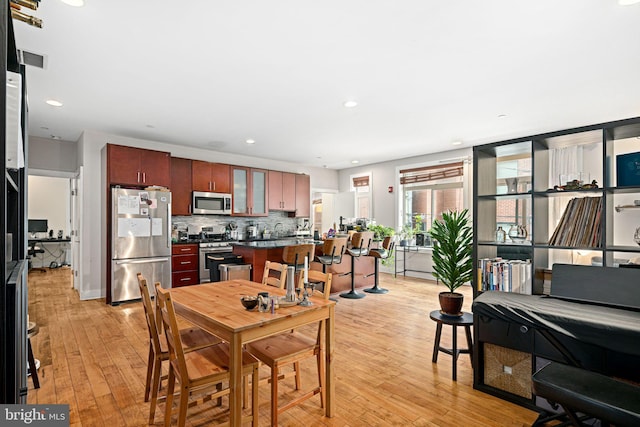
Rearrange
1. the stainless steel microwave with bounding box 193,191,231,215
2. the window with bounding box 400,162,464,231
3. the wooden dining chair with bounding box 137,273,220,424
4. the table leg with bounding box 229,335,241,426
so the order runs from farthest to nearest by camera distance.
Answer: the window with bounding box 400,162,464,231 → the stainless steel microwave with bounding box 193,191,231,215 → the wooden dining chair with bounding box 137,273,220,424 → the table leg with bounding box 229,335,241,426

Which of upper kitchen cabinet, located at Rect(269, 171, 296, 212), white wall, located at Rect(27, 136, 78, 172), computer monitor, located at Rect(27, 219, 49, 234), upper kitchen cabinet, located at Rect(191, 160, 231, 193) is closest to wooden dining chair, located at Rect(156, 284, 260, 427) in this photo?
upper kitchen cabinet, located at Rect(191, 160, 231, 193)

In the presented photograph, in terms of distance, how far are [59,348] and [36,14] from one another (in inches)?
115

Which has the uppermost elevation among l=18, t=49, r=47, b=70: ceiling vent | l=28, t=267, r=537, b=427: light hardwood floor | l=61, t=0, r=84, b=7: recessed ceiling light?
l=61, t=0, r=84, b=7: recessed ceiling light

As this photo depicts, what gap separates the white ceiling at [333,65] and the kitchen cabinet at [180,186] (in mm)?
1031

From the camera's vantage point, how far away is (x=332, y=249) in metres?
4.89

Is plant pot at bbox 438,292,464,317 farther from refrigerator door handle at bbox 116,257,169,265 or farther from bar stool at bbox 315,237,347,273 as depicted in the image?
refrigerator door handle at bbox 116,257,169,265

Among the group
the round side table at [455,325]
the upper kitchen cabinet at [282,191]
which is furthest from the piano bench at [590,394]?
the upper kitchen cabinet at [282,191]

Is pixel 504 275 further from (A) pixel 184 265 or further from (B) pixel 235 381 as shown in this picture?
(A) pixel 184 265

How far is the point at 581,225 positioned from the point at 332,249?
3029 millimetres

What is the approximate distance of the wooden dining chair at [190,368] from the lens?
175 cm

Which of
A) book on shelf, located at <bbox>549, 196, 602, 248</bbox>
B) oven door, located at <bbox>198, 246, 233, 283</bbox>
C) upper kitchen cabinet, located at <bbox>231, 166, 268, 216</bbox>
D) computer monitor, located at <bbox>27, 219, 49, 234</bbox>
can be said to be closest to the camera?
book on shelf, located at <bbox>549, 196, 602, 248</bbox>

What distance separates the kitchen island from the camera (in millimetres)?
4711

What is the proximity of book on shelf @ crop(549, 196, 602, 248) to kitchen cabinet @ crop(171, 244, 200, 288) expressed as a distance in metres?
5.19

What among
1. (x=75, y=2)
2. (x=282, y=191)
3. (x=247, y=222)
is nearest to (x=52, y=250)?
(x=247, y=222)
